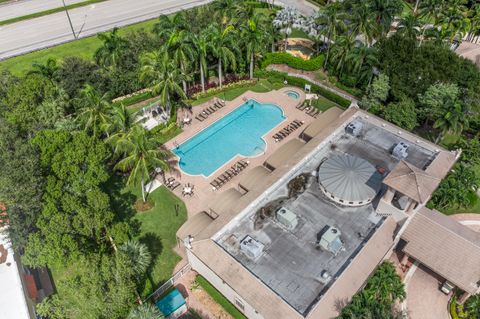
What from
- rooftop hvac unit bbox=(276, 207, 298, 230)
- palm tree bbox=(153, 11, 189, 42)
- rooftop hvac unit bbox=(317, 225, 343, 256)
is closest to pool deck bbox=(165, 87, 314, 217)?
rooftop hvac unit bbox=(276, 207, 298, 230)

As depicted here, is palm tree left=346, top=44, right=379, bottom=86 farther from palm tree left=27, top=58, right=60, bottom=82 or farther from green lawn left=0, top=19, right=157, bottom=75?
green lawn left=0, top=19, right=157, bottom=75

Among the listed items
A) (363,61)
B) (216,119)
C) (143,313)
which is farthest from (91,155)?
(363,61)

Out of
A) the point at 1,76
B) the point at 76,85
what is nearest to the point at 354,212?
the point at 76,85

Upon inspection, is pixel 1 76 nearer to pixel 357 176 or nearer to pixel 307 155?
pixel 307 155

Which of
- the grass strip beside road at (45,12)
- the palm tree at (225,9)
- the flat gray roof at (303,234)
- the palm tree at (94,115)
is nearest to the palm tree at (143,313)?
the flat gray roof at (303,234)

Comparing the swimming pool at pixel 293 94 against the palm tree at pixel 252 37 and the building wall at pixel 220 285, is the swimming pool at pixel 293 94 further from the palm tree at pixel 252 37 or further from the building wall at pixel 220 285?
the building wall at pixel 220 285
